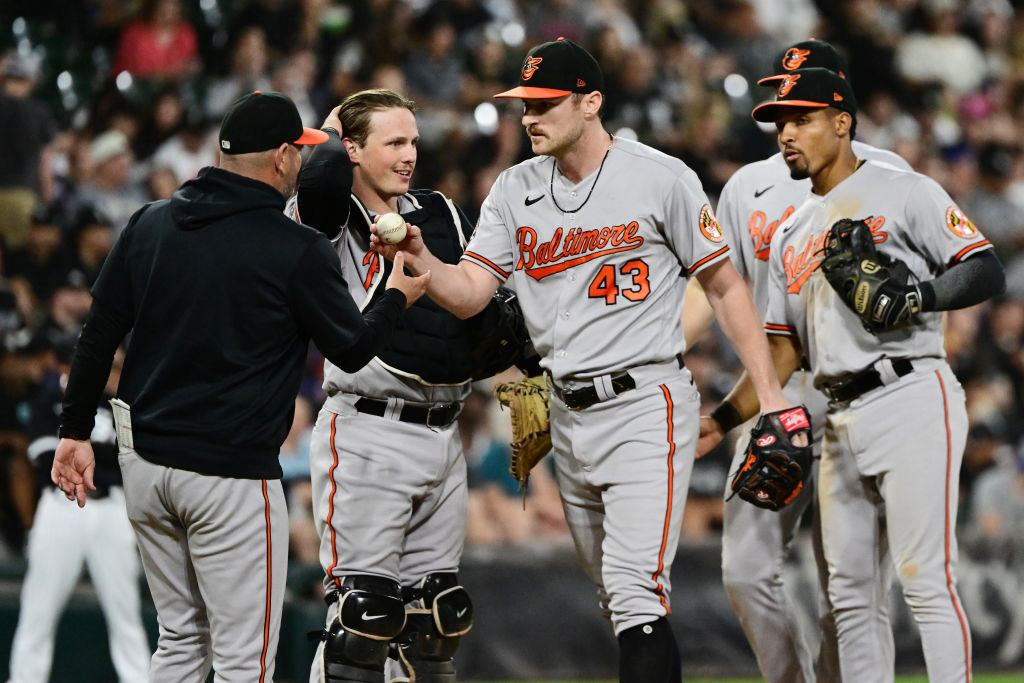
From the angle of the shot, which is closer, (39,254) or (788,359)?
(788,359)

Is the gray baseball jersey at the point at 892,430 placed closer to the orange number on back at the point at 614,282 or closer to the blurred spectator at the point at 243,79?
the orange number on back at the point at 614,282

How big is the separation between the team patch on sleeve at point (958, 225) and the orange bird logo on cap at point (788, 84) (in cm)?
71

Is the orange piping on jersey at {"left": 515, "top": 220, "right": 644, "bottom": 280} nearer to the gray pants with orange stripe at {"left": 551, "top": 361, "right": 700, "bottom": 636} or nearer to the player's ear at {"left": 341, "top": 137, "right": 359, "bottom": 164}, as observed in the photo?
the gray pants with orange stripe at {"left": 551, "top": 361, "right": 700, "bottom": 636}

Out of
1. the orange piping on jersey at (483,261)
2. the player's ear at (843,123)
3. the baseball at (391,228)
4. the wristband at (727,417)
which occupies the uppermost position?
the player's ear at (843,123)

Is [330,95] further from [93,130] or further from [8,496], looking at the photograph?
[8,496]

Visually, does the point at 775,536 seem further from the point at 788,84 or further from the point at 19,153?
the point at 19,153

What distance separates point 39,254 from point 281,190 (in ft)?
16.0

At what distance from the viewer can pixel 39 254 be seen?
8.29 metres

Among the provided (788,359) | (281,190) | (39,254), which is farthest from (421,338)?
(39,254)

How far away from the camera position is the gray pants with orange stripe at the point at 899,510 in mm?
4312

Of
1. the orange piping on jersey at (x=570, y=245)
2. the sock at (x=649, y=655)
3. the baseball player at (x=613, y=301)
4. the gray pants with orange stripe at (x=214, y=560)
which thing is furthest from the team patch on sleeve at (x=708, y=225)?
the gray pants with orange stripe at (x=214, y=560)

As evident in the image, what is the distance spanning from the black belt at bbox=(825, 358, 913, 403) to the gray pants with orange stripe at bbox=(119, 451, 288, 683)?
2022mm

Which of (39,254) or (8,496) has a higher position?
(39,254)

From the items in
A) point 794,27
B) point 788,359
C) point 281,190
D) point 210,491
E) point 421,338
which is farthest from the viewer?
point 794,27
